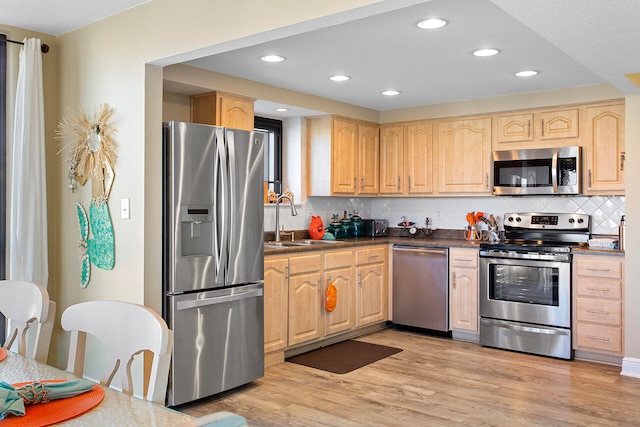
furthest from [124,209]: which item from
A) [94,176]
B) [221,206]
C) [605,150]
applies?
[605,150]

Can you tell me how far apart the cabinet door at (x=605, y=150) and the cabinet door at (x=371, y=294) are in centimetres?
202

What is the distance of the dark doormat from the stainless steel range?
0.95 m

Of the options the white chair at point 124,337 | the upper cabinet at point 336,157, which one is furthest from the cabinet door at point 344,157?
the white chair at point 124,337

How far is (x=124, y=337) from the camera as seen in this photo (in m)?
1.58

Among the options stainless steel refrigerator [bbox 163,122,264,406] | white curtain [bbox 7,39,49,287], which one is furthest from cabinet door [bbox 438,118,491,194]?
white curtain [bbox 7,39,49,287]

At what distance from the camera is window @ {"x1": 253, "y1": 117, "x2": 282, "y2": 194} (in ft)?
18.0

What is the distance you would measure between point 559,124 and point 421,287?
1.93 m

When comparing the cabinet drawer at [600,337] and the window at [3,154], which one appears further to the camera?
the cabinet drawer at [600,337]

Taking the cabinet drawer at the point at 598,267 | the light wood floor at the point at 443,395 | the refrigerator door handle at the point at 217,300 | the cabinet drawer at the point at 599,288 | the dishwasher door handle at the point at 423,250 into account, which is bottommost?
the light wood floor at the point at 443,395

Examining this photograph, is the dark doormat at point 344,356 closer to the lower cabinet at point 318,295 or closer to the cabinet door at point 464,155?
the lower cabinet at point 318,295

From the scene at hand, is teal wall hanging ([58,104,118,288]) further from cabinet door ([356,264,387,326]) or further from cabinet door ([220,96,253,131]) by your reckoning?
cabinet door ([356,264,387,326])

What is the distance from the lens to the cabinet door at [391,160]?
5.91 m

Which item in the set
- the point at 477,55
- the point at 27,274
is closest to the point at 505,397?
the point at 477,55

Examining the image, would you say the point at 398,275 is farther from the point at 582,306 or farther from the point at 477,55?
the point at 477,55
